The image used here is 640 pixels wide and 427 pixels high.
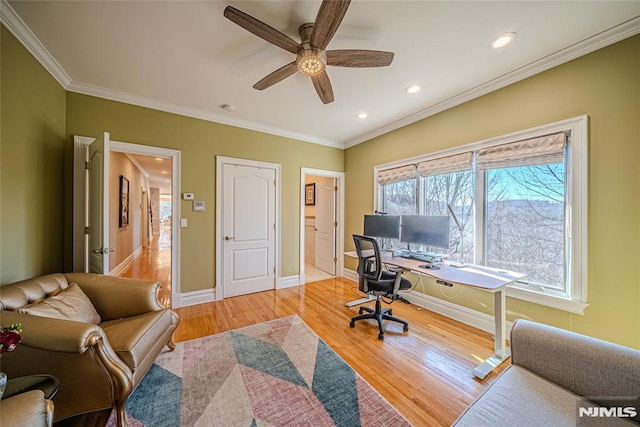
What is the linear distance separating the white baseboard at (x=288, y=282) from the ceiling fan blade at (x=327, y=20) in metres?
3.26

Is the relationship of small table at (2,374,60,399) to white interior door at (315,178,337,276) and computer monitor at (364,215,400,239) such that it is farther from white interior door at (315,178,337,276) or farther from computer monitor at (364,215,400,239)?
white interior door at (315,178,337,276)

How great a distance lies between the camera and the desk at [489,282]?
1820 millimetres

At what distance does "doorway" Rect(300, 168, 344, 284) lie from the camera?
4.11 metres

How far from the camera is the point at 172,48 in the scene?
188 centimetres

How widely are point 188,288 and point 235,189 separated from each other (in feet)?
4.96

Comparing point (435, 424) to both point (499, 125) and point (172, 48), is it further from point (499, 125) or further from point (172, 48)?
point (172, 48)

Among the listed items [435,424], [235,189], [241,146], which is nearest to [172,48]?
[241,146]

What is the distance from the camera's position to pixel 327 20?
134cm

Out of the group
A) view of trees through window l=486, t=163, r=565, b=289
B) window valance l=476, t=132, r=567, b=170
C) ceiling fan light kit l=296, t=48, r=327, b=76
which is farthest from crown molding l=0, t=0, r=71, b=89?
view of trees through window l=486, t=163, r=565, b=289

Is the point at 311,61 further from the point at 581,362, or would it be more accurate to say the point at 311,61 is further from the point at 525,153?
the point at 581,362

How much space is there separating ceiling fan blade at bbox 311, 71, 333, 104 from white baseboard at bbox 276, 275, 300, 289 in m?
2.83

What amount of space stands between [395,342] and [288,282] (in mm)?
2086

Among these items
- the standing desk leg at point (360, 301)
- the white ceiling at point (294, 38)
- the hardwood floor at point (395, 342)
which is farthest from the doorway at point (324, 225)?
the white ceiling at point (294, 38)

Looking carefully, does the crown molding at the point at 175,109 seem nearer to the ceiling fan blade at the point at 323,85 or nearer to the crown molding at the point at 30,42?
the crown molding at the point at 30,42
